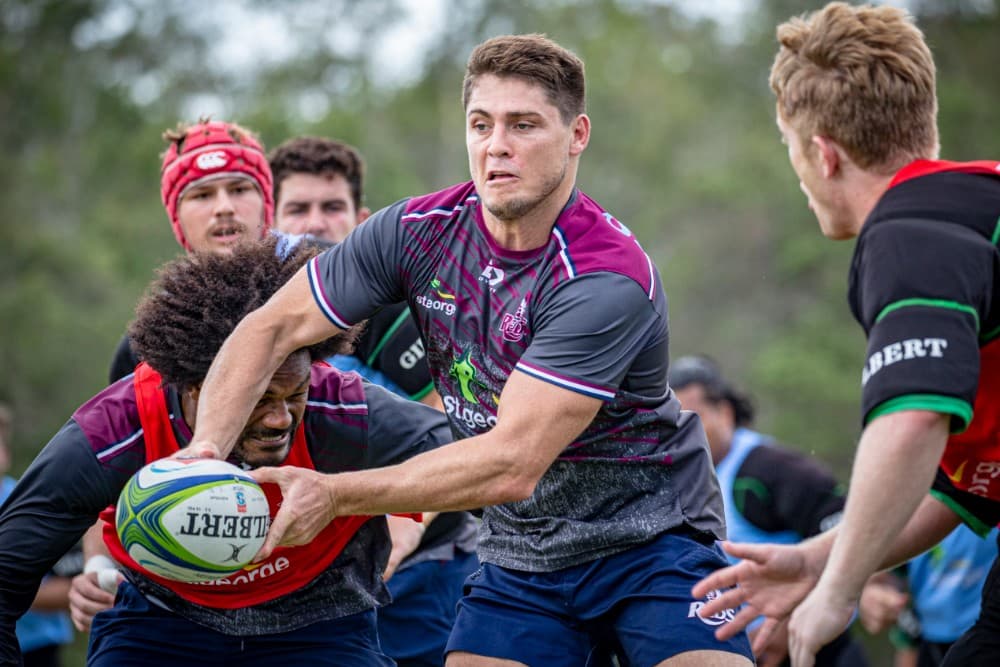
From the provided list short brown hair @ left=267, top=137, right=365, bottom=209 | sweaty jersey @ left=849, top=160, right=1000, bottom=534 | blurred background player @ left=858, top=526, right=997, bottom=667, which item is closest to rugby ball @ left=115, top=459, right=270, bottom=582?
sweaty jersey @ left=849, top=160, right=1000, bottom=534

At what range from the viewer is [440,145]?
1150 inches

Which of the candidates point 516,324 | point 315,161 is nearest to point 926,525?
point 516,324

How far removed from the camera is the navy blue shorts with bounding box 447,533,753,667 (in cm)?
400

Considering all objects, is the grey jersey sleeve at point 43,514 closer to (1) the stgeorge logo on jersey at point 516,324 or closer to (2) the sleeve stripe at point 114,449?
(2) the sleeve stripe at point 114,449

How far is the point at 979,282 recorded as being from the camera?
307cm

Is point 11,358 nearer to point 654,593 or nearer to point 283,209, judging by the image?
point 283,209

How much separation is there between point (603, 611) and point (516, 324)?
958mm

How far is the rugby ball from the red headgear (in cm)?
254

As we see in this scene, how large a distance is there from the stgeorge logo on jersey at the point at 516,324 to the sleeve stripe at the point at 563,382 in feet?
0.76

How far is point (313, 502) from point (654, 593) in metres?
1.14

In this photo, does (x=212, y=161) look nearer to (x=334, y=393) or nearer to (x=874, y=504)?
(x=334, y=393)

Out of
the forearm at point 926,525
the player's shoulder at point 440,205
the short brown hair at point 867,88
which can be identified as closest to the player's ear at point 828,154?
the short brown hair at point 867,88

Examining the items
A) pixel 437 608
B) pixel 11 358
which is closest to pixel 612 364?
pixel 437 608

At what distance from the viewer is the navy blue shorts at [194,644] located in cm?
437
